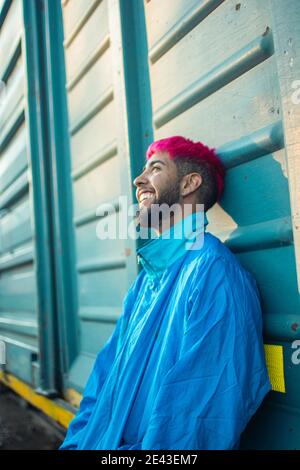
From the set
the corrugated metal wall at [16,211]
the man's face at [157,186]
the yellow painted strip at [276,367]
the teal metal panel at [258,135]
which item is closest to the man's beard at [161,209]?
the man's face at [157,186]

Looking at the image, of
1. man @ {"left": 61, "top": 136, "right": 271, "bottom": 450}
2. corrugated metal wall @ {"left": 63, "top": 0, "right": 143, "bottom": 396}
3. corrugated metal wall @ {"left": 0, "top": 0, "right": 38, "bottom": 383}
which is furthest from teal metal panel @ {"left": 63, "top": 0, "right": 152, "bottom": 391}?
corrugated metal wall @ {"left": 0, "top": 0, "right": 38, "bottom": 383}

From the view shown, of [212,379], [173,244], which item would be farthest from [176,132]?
[212,379]

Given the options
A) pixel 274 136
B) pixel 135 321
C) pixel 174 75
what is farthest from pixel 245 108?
pixel 135 321

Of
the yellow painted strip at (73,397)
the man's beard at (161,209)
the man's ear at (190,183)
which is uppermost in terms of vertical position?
the man's ear at (190,183)

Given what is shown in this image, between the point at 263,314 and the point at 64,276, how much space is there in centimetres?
162

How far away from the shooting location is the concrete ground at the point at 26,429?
2.52 meters

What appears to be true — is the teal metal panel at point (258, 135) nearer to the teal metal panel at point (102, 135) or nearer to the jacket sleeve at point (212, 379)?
the jacket sleeve at point (212, 379)

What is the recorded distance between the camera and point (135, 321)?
137 cm

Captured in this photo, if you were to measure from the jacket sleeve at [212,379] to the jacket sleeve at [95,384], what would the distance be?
439 mm

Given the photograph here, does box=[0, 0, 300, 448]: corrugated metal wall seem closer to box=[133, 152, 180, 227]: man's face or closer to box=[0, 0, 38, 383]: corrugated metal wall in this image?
box=[0, 0, 38, 383]: corrugated metal wall

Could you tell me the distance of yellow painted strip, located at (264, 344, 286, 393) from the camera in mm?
1154

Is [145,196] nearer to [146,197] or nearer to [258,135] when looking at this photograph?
[146,197]

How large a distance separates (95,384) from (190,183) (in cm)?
80

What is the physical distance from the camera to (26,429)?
2.85m
